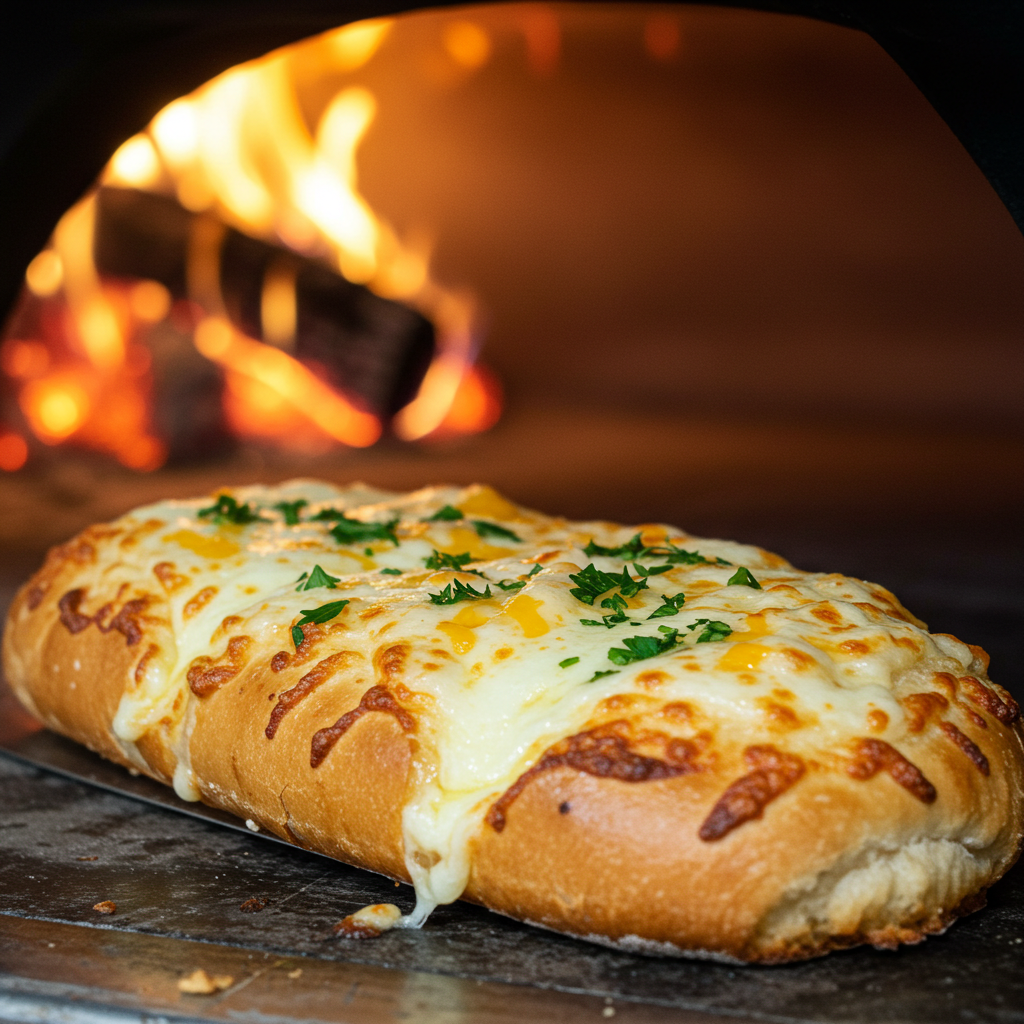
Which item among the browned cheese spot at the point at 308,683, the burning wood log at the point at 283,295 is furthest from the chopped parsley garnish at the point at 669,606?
the burning wood log at the point at 283,295

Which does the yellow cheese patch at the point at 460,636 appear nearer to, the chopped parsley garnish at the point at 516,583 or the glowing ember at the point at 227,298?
the chopped parsley garnish at the point at 516,583

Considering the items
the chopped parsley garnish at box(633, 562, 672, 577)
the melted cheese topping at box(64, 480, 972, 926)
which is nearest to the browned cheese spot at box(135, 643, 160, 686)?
the melted cheese topping at box(64, 480, 972, 926)

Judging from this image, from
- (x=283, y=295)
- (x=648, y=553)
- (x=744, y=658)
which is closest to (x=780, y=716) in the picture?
(x=744, y=658)

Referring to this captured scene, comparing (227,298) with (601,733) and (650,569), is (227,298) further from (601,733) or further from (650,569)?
(601,733)

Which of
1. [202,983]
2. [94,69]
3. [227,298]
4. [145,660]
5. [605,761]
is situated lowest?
[202,983]

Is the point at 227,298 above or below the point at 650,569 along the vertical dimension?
above

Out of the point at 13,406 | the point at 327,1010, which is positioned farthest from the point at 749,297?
the point at 327,1010

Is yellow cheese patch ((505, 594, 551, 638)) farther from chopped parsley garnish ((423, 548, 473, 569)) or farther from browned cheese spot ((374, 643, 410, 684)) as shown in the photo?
chopped parsley garnish ((423, 548, 473, 569))
